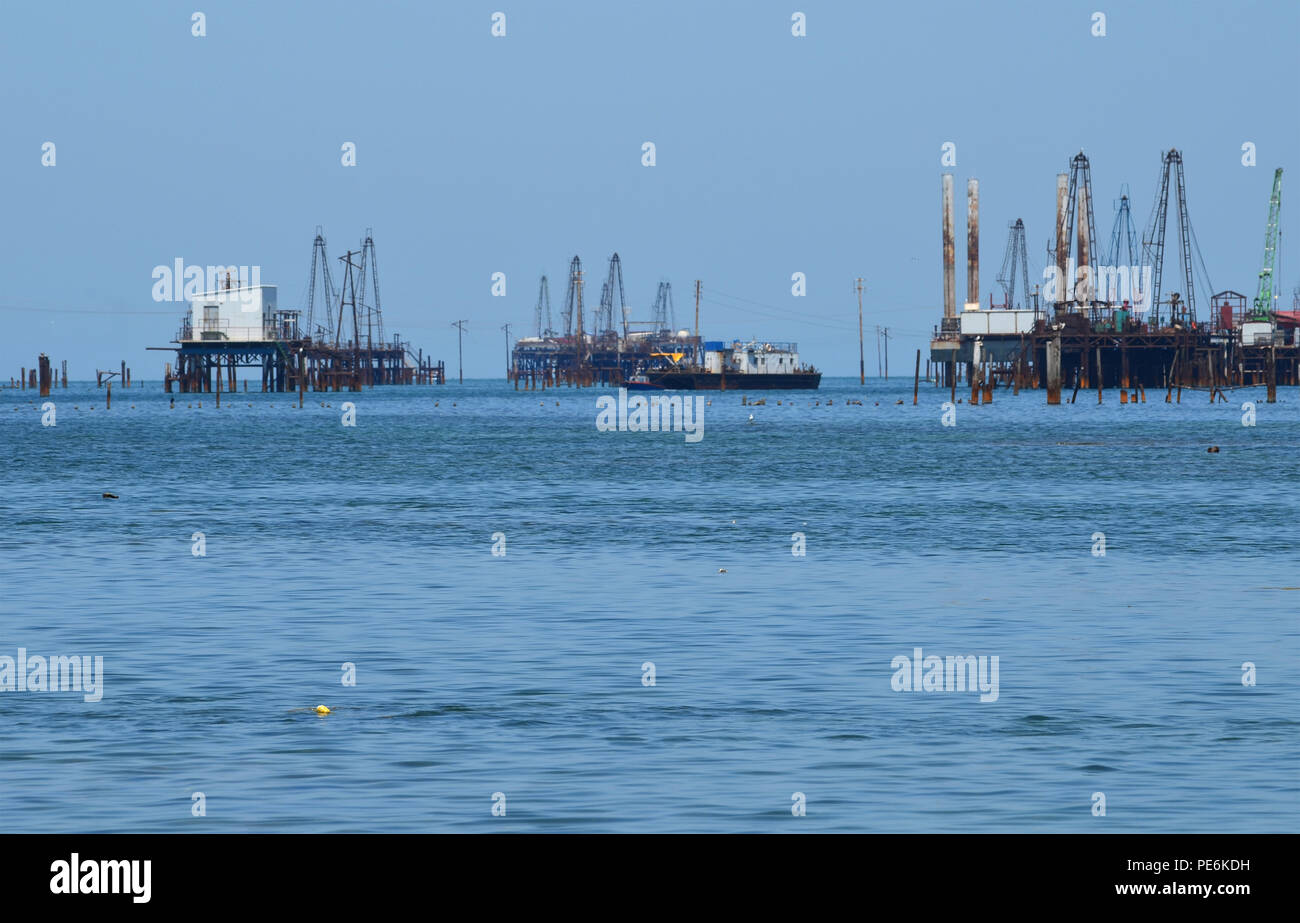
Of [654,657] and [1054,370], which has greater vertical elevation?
[1054,370]

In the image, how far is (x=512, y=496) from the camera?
2287 inches

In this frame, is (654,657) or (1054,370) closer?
(654,657)

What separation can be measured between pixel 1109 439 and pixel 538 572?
6867 centimetres

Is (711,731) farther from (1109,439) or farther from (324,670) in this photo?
(1109,439)

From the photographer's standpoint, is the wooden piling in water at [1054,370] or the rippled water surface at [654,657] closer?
the rippled water surface at [654,657]

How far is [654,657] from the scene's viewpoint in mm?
23422

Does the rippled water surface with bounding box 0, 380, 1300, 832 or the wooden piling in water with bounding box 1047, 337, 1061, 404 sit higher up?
the wooden piling in water with bounding box 1047, 337, 1061, 404

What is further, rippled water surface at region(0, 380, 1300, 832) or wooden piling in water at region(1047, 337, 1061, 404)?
wooden piling in water at region(1047, 337, 1061, 404)

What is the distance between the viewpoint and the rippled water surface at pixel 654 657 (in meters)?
15.5

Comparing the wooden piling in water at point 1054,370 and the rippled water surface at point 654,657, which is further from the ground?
the wooden piling in water at point 1054,370

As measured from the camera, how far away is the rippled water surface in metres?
15.5
